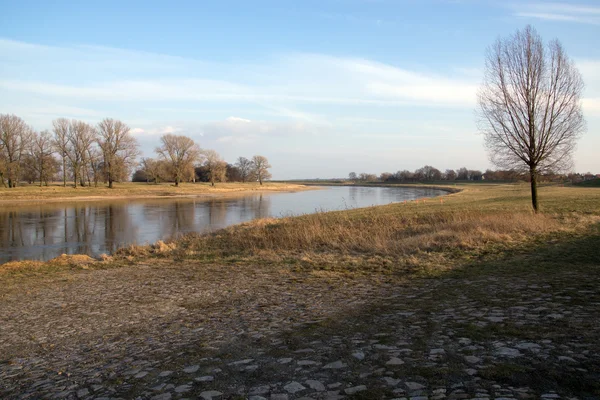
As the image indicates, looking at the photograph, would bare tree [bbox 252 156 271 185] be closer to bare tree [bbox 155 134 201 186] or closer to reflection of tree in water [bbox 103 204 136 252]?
bare tree [bbox 155 134 201 186]

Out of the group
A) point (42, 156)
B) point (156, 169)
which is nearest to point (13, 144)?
point (42, 156)

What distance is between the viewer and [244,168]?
403 feet

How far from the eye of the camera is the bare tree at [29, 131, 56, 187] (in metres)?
63.8

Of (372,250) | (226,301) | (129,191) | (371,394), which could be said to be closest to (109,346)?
(226,301)

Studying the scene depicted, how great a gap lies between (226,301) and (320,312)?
1.96 meters

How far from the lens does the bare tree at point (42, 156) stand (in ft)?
209

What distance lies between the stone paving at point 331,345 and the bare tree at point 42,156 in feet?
217

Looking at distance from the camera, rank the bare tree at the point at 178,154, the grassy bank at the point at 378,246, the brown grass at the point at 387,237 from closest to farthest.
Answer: the grassy bank at the point at 378,246 < the brown grass at the point at 387,237 < the bare tree at the point at 178,154

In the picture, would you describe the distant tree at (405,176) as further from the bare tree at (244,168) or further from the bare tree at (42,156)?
the bare tree at (42,156)

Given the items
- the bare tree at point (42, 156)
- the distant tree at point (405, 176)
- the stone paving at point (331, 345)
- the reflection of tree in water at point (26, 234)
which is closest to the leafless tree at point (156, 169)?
the bare tree at point (42, 156)

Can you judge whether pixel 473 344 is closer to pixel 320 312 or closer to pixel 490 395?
pixel 490 395

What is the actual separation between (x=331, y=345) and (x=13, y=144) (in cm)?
7068

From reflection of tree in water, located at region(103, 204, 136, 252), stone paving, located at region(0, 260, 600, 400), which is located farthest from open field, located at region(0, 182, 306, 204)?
stone paving, located at region(0, 260, 600, 400)

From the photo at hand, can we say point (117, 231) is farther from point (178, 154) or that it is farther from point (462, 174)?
point (462, 174)
